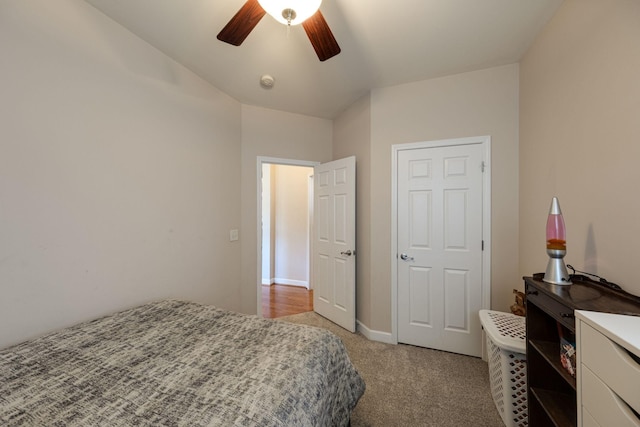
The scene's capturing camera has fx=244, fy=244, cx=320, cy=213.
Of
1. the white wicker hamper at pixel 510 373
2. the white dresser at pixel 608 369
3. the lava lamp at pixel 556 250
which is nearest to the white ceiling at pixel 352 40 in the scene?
the lava lamp at pixel 556 250

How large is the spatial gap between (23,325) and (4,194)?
0.64 m

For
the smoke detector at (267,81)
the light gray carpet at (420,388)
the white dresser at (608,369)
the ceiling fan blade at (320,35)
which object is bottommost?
the light gray carpet at (420,388)

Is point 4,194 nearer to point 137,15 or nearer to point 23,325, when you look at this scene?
point 23,325

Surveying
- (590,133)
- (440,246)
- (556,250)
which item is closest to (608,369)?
(556,250)

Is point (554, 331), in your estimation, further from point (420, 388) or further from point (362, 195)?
point (362, 195)

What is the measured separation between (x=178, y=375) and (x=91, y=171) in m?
1.31

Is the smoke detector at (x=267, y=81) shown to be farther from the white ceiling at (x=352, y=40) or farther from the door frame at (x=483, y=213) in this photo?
the door frame at (x=483, y=213)

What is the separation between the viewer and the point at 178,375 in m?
0.97

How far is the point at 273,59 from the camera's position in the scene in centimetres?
207

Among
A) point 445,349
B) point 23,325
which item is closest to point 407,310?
point 445,349

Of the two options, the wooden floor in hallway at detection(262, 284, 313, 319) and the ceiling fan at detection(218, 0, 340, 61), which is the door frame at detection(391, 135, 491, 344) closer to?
the ceiling fan at detection(218, 0, 340, 61)

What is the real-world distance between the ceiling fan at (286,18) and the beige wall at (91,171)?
837 mm

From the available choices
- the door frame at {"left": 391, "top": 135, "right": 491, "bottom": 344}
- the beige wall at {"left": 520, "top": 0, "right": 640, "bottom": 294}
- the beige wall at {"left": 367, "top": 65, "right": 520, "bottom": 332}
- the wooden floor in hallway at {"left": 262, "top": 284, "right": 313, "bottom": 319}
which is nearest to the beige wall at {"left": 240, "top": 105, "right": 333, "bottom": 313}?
the wooden floor in hallway at {"left": 262, "top": 284, "right": 313, "bottom": 319}

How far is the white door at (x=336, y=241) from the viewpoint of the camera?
107 inches
